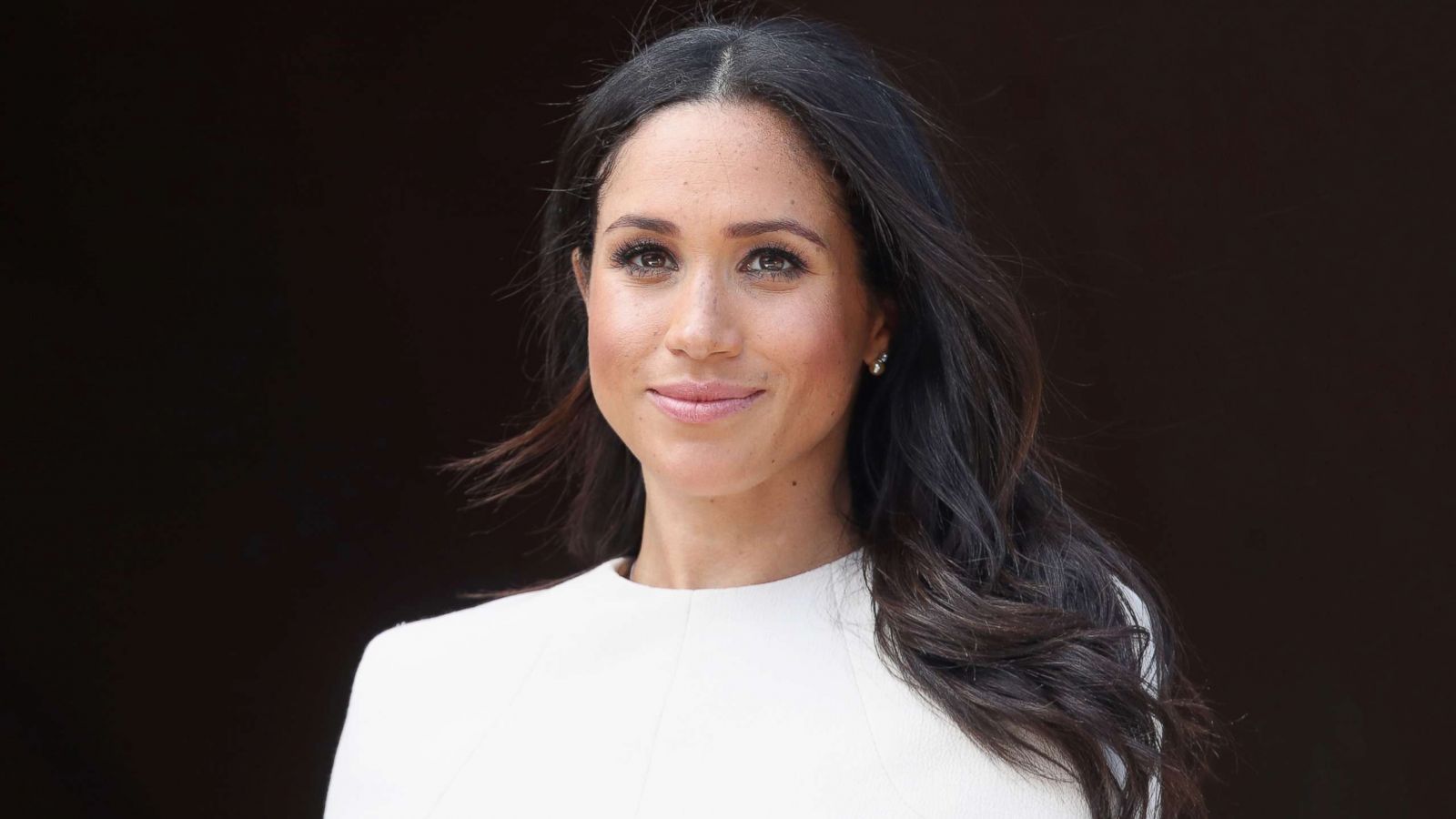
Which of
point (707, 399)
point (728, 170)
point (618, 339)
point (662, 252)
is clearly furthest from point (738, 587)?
point (728, 170)

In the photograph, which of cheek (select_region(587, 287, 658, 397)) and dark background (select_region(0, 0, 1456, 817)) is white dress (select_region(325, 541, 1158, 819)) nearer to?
cheek (select_region(587, 287, 658, 397))

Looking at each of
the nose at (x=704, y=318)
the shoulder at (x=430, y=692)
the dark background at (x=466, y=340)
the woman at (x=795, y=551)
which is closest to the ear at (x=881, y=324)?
the woman at (x=795, y=551)

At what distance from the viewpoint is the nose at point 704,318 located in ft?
9.92

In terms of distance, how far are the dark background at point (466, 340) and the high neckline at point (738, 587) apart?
103cm

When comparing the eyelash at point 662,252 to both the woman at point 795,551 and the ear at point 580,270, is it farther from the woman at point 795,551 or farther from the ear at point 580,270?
the ear at point 580,270

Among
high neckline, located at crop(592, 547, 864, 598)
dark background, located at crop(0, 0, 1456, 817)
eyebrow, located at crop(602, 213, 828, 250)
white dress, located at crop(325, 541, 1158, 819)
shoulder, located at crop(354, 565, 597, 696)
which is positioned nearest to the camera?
white dress, located at crop(325, 541, 1158, 819)

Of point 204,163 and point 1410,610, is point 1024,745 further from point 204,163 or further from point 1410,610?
point 204,163

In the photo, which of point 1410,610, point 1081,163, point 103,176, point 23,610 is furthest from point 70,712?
point 1410,610

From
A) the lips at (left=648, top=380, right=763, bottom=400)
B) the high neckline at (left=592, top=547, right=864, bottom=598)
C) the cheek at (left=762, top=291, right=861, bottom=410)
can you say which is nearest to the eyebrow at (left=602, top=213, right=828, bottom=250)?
the cheek at (left=762, top=291, right=861, bottom=410)

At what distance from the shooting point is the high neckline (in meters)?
3.21

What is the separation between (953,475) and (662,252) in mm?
579

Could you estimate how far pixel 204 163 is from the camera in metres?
4.84

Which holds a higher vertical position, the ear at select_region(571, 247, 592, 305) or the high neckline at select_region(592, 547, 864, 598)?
the ear at select_region(571, 247, 592, 305)

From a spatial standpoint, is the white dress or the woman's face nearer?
Answer: the white dress
